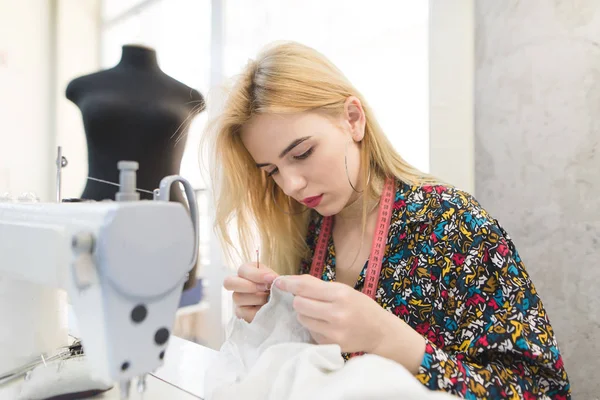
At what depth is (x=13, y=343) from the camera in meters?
0.60

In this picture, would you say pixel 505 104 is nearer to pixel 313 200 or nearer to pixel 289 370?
pixel 313 200

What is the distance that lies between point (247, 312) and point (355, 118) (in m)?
0.48

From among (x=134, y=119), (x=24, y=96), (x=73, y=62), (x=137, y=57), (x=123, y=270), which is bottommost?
(x=123, y=270)

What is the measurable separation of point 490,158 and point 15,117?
261 centimetres

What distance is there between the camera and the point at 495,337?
0.59m

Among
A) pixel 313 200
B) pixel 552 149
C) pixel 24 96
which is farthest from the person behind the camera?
pixel 24 96

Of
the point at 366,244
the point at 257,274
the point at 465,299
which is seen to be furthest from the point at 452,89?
the point at 257,274

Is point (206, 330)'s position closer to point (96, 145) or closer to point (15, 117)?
point (96, 145)

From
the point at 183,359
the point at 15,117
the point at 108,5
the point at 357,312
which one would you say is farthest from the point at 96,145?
the point at 108,5

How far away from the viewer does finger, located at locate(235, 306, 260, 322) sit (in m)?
0.69

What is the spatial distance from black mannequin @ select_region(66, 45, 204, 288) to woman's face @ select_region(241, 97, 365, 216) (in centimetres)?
46

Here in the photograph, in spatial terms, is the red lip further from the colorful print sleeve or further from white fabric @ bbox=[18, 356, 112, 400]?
white fabric @ bbox=[18, 356, 112, 400]

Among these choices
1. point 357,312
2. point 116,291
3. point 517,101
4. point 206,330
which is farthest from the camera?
point 206,330

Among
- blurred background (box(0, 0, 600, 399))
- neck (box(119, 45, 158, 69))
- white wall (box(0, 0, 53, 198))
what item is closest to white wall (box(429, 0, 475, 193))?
blurred background (box(0, 0, 600, 399))
